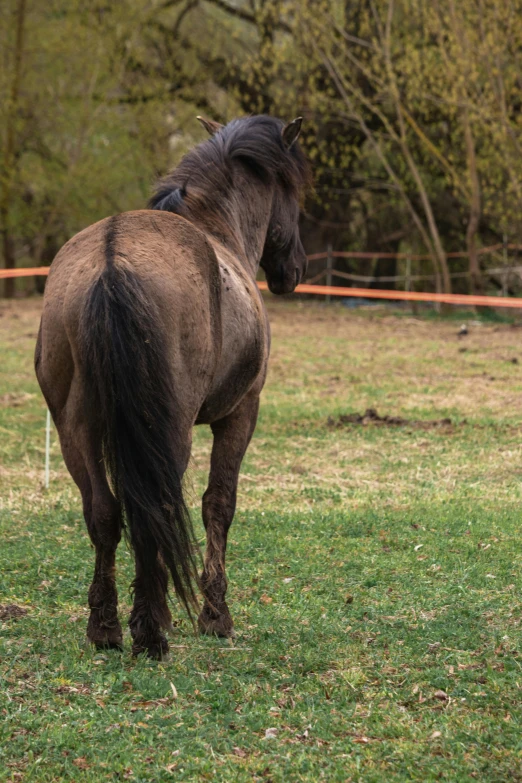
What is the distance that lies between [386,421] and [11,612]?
18.7 ft

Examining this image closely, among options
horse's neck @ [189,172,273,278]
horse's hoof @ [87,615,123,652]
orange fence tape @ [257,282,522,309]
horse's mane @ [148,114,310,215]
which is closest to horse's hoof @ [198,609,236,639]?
horse's hoof @ [87,615,123,652]

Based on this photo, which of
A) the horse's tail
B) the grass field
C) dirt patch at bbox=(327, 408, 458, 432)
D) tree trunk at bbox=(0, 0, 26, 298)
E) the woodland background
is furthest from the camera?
tree trunk at bbox=(0, 0, 26, 298)

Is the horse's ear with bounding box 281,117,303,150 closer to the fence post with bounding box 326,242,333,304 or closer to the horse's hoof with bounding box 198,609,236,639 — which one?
the horse's hoof with bounding box 198,609,236,639

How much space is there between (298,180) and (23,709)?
11.0 feet

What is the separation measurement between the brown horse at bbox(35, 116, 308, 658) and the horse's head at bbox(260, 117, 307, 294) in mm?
981

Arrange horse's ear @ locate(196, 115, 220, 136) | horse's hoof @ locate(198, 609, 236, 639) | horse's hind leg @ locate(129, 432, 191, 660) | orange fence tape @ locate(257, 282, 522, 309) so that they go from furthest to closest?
orange fence tape @ locate(257, 282, 522, 309) → horse's ear @ locate(196, 115, 220, 136) → horse's hoof @ locate(198, 609, 236, 639) → horse's hind leg @ locate(129, 432, 191, 660)

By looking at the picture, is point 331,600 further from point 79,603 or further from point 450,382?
point 450,382

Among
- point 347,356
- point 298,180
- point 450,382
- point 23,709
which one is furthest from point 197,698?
point 347,356

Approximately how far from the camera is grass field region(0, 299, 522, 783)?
10.2 ft

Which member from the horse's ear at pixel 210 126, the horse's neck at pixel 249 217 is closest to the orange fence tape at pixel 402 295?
the horse's ear at pixel 210 126

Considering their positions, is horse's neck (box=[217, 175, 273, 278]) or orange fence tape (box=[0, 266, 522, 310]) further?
orange fence tape (box=[0, 266, 522, 310])

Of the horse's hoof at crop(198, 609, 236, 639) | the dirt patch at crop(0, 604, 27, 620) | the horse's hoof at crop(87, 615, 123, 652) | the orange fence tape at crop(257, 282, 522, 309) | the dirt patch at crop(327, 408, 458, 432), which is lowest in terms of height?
the dirt patch at crop(327, 408, 458, 432)

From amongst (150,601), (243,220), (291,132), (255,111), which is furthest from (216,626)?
(255,111)

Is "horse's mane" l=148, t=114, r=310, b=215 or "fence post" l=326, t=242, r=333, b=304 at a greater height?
"horse's mane" l=148, t=114, r=310, b=215
